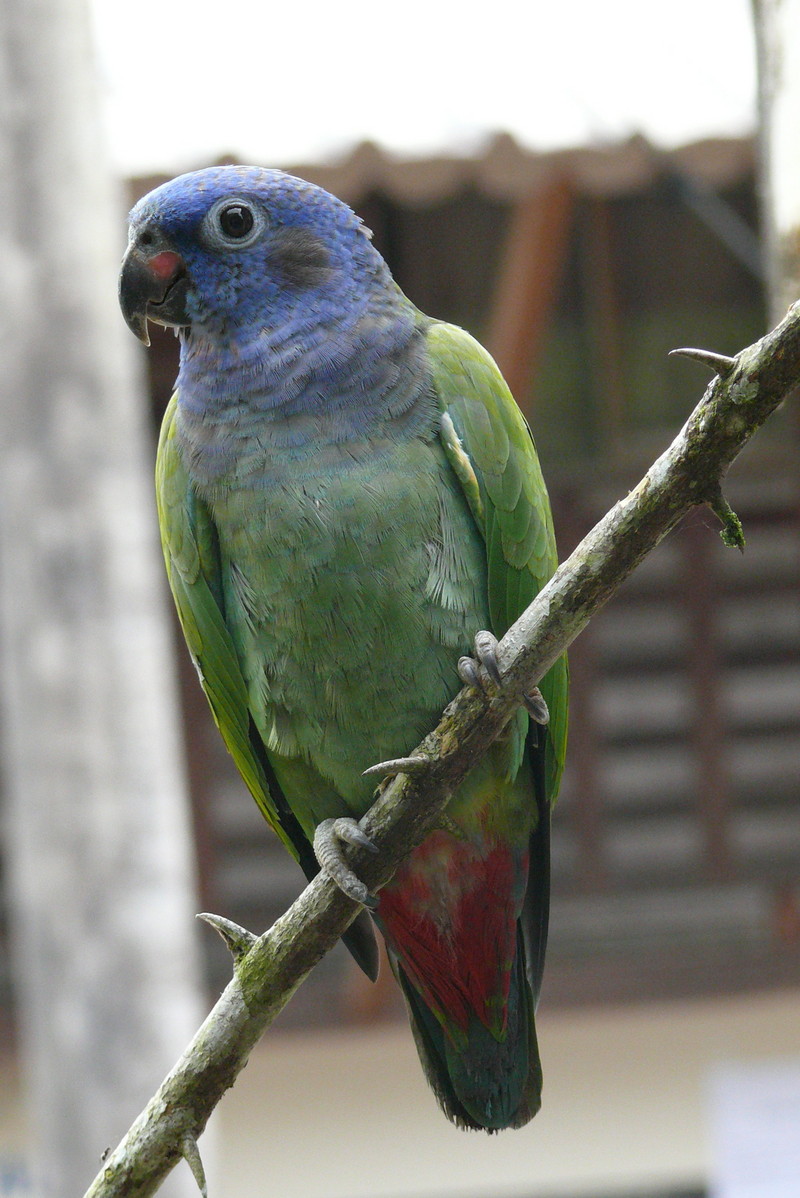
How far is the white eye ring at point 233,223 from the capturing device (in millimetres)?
1811

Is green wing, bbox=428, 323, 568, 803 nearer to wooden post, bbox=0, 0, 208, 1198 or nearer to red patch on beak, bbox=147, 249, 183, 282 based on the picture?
red patch on beak, bbox=147, 249, 183, 282

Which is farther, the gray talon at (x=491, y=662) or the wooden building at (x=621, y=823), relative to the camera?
the wooden building at (x=621, y=823)

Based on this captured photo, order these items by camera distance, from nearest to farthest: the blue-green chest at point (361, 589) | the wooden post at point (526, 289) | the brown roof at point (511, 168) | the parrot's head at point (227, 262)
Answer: the blue-green chest at point (361, 589)
the parrot's head at point (227, 262)
the brown roof at point (511, 168)
the wooden post at point (526, 289)

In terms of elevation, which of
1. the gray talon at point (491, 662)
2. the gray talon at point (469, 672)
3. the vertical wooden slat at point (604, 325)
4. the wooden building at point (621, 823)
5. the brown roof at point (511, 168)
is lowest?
the wooden building at point (621, 823)

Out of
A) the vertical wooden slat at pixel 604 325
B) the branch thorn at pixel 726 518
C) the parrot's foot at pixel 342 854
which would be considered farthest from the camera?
the vertical wooden slat at pixel 604 325

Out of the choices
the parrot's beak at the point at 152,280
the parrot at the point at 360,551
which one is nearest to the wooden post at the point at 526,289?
the parrot at the point at 360,551

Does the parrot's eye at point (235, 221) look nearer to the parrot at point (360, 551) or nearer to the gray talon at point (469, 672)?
the parrot at point (360, 551)

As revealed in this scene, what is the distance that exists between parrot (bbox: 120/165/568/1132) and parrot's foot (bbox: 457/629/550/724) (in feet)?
0.44

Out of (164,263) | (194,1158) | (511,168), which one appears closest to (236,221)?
(164,263)

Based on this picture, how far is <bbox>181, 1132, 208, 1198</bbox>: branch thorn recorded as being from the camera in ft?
4.44

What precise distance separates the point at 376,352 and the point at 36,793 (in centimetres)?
150

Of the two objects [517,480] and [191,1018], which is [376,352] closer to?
[517,480]

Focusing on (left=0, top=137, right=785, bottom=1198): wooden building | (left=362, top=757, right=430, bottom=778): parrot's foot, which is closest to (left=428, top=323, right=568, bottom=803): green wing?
(left=362, top=757, right=430, bottom=778): parrot's foot

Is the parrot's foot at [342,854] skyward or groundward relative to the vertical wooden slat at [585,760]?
skyward
